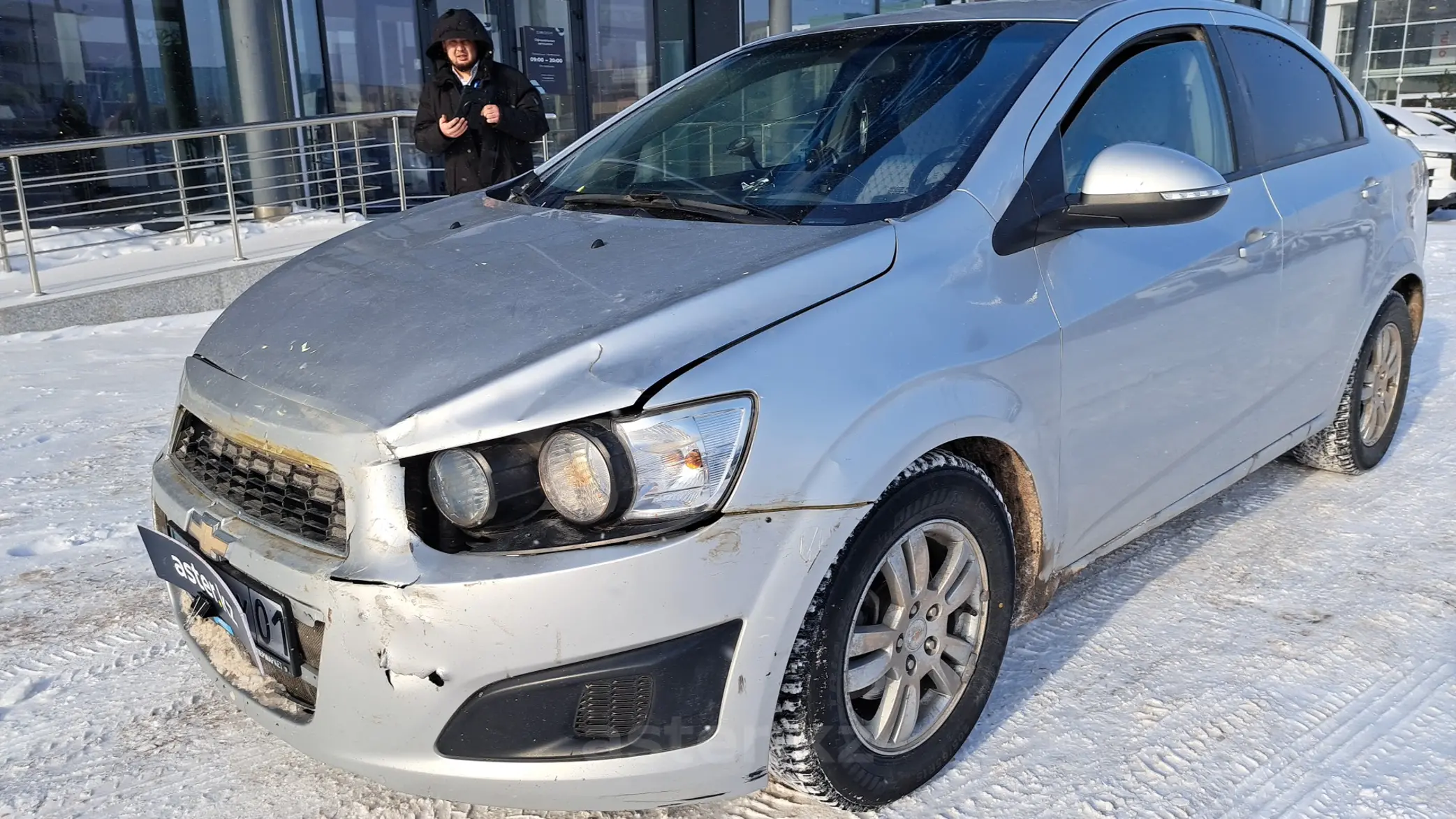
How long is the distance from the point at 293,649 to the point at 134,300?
6.11 meters

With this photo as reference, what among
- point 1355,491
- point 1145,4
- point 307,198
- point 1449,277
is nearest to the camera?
point 1145,4

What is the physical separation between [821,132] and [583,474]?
4.24 ft

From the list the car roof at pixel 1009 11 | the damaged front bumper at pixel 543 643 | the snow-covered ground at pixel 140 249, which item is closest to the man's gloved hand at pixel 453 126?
the snow-covered ground at pixel 140 249

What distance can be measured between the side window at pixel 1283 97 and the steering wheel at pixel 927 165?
4.26 ft

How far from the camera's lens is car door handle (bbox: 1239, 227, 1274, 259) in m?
3.00

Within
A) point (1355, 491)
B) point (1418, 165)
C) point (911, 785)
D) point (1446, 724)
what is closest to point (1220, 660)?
point (1446, 724)

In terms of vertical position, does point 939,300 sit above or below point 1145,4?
below

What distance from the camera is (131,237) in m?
7.99

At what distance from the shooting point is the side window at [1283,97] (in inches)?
131

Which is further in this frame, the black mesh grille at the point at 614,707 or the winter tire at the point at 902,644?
the winter tire at the point at 902,644

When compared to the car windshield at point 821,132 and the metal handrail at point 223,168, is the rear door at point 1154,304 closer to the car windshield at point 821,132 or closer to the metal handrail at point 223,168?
the car windshield at point 821,132

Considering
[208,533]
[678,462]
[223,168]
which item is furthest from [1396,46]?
[208,533]

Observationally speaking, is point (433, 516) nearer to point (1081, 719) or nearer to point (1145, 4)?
point (1081, 719)

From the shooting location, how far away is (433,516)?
1.85 m
